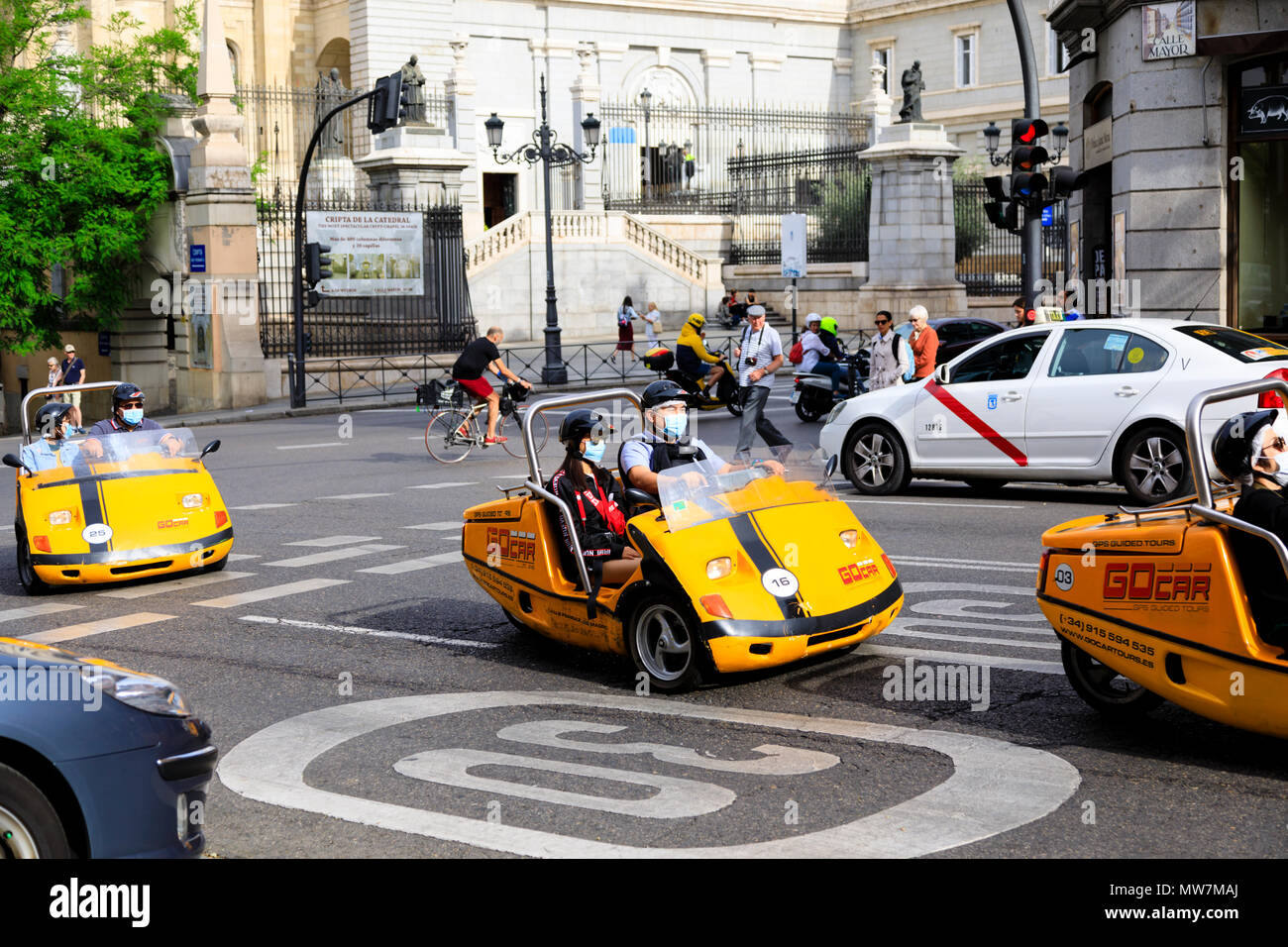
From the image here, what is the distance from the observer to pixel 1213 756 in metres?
6.23

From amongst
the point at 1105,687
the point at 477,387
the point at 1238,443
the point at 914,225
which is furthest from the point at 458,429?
the point at 914,225

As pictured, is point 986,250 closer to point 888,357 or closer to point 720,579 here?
point 888,357

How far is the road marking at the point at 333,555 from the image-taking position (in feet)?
39.3

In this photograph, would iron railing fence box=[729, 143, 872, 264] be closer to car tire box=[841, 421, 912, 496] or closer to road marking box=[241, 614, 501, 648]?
car tire box=[841, 421, 912, 496]

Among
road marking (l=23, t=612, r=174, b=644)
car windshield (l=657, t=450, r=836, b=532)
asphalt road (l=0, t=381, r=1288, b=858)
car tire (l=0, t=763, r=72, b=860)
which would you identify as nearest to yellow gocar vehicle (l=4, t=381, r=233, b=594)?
asphalt road (l=0, t=381, r=1288, b=858)

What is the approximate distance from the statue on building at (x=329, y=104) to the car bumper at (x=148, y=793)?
25.0m

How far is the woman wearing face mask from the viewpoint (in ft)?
27.3

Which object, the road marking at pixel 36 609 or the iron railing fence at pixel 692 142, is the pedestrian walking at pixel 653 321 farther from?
the road marking at pixel 36 609

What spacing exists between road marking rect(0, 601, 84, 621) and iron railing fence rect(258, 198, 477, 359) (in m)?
21.8

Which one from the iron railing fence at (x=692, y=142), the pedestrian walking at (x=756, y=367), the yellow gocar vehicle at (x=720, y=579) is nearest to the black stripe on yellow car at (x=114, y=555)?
the yellow gocar vehicle at (x=720, y=579)

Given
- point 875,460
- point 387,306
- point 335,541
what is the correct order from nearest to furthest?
point 335,541
point 875,460
point 387,306

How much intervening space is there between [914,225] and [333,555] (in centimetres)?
2823

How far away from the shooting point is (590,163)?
4912cm
